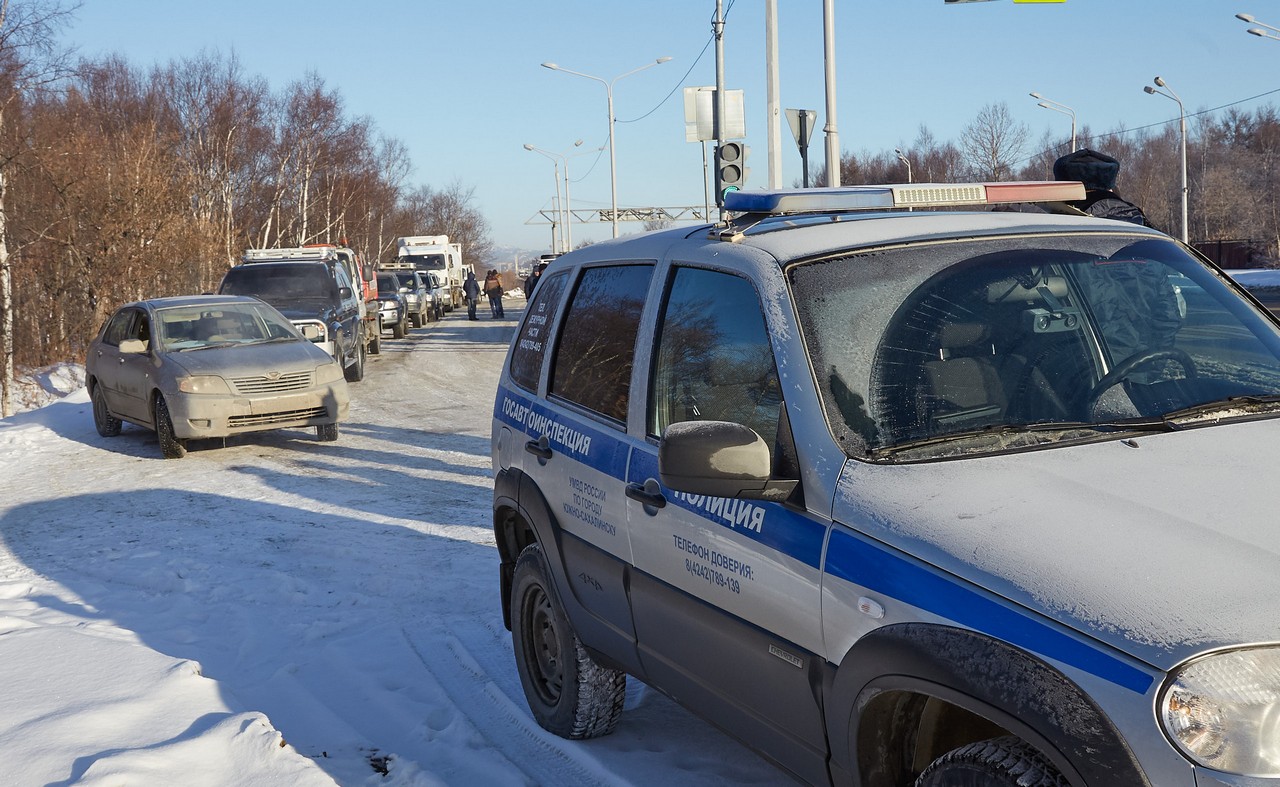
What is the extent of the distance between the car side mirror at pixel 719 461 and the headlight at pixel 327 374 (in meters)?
10.2

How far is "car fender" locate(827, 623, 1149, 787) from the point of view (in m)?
2.16

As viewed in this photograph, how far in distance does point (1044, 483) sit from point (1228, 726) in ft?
2.42

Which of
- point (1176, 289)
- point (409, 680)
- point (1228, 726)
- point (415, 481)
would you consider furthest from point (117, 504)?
point (1228, 726)

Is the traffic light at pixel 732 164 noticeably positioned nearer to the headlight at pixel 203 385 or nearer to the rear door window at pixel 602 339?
the headlight at pixel 203 385

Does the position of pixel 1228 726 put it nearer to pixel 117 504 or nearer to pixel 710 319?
pixel 710 319

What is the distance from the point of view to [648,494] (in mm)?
3764

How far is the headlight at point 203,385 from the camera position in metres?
12.0

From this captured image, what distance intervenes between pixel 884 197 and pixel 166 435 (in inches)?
394

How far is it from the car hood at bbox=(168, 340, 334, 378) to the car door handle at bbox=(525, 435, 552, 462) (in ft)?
27.0

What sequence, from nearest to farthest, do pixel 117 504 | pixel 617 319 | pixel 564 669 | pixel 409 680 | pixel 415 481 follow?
pixel 617 319, pixel 564 669, pixel 409 680, pixel 117 504, pixel 415 481

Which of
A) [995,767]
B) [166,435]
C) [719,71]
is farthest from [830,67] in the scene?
[995,767]

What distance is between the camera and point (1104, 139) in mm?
87500

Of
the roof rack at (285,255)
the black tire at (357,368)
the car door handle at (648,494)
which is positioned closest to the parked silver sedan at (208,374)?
the black tire at (357,368)

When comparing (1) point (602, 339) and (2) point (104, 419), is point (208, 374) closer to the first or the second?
(2) point (104, 419)
